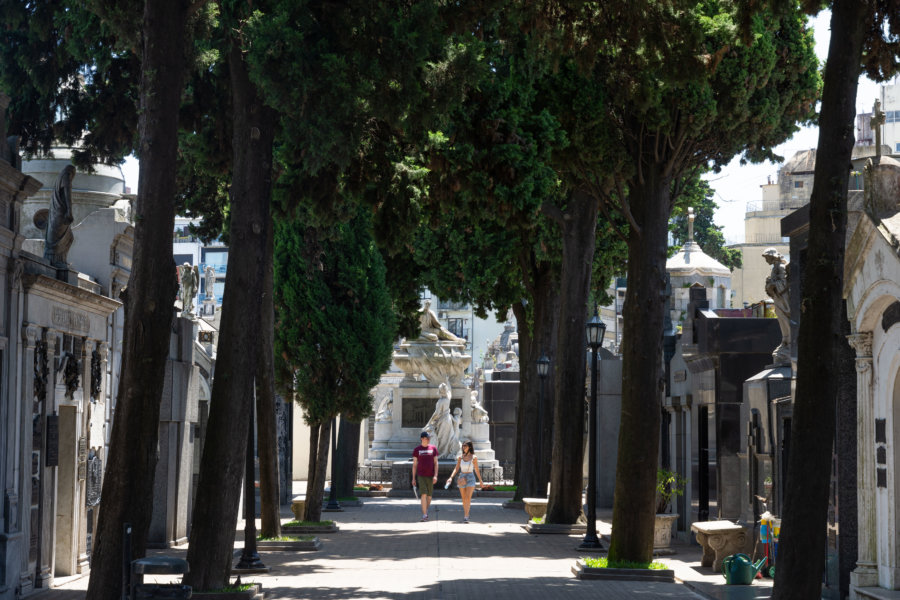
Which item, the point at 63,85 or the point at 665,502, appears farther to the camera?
the point at 665,502

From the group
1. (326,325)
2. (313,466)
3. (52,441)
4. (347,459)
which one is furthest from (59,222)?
(347,459)

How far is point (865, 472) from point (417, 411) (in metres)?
30.5

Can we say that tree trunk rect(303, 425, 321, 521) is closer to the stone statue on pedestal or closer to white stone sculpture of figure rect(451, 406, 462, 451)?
the stone statue on pedestal

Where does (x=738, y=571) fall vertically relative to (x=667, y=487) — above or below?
below

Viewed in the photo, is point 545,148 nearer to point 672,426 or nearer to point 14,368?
point 14,368

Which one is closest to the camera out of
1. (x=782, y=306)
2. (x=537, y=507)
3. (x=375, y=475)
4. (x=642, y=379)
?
(x=642, y=379)

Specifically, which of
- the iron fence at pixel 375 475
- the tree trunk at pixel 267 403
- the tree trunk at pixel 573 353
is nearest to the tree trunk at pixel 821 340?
the tree trunk at pixel 267 403

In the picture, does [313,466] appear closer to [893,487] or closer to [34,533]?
[34,533]

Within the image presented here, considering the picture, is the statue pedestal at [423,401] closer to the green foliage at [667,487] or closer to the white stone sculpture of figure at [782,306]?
the green foliage at [667,487]

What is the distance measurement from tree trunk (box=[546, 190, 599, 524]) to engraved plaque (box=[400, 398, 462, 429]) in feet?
63.5

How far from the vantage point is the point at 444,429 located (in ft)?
134

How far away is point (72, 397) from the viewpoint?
16922mm

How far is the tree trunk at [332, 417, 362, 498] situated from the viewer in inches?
1339

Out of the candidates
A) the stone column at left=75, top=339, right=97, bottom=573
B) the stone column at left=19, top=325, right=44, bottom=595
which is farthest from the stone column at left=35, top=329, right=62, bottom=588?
the stone column at left=75, top=339, right=97, bottom=573
